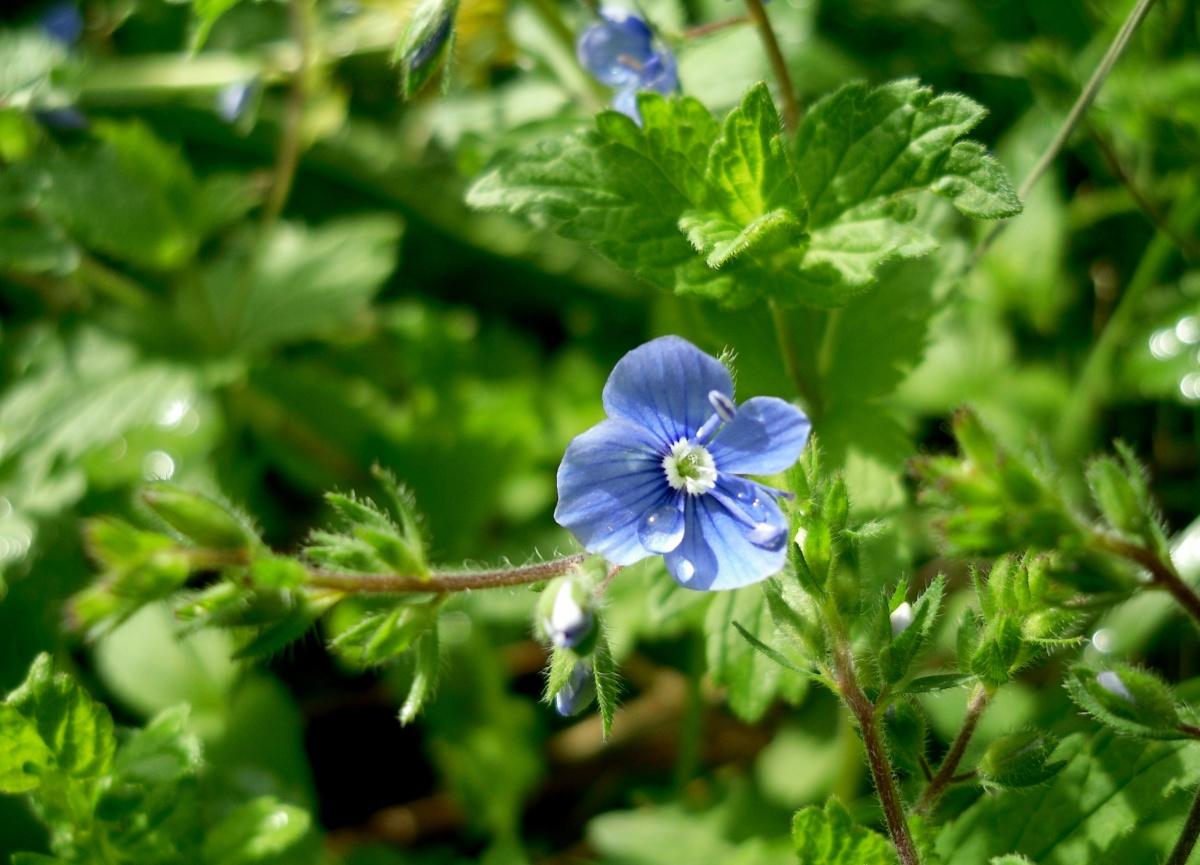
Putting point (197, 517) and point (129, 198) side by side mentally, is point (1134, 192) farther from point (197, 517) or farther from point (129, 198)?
point (129, 198)

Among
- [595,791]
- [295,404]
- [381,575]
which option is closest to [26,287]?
[295,404]

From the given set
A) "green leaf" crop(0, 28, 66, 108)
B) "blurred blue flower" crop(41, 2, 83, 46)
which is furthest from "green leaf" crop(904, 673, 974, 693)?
"blurred blue flower" crop(41, 2, 83, 46)

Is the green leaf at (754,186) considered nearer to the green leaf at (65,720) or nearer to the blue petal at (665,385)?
the blue petal at (665,385)

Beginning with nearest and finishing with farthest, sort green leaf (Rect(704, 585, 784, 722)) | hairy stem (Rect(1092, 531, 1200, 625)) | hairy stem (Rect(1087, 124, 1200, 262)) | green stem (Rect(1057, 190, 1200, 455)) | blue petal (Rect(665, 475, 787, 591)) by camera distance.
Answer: hairy stem (Rect(1092, 531, 1200, 625)), blue petal (Rect(665, 475, 787, 591)), green leaf (Rect(704, 585, 784, 722)), hairy stem (Rect(1087, 124, 1200, 262)), green stem (Rect(1057, 190, 1200, 455))

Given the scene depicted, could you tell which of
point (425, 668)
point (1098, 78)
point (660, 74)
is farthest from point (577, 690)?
point (1098, 78)

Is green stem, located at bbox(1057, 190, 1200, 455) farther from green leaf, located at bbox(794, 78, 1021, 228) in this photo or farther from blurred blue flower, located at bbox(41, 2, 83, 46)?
A: blurred blue flower, located at bbox(41, 2, 83, 46)

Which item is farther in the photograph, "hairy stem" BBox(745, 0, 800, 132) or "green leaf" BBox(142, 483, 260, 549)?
"hairy stem" BBox(745, 0, 800, 132)

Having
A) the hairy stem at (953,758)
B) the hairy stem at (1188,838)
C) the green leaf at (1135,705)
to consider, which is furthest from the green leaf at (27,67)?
the hairy stem at (1188,838)
